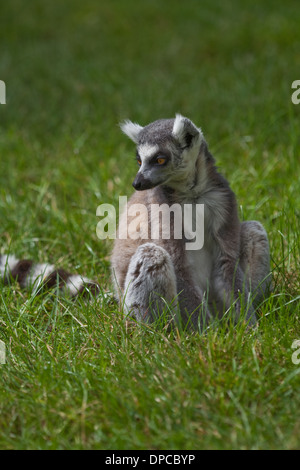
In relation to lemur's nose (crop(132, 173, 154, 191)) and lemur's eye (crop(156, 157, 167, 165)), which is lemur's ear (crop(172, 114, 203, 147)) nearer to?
lemur's eye (crop(156, 157, 167, 165))

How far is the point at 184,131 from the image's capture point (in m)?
3.54

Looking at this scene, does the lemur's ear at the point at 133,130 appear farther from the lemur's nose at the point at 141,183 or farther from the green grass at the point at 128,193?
the green grass at the point at 128,193

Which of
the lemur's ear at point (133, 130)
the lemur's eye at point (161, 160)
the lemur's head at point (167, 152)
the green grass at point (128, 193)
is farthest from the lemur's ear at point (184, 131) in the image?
the green grass at point (128, 193)

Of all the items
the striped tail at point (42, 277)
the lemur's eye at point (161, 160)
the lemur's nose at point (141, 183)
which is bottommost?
the striped tail at point (42, 277)

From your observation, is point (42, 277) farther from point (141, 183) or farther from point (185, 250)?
point (141, 183)

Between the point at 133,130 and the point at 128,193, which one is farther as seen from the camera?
the point at 128,193

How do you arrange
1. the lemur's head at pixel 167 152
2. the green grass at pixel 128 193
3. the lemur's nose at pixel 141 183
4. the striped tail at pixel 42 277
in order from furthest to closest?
1. the striped tail at pixel 42 277
2. the lemur's head at pixel 167 152
3. the lemur's nose at pixel 141 183
4. the green grass at pixel 128 193

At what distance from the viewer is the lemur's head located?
3.45 meters

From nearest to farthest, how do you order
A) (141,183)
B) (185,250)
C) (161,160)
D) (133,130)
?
(141,183), (161,160), (185,250), (133,130)

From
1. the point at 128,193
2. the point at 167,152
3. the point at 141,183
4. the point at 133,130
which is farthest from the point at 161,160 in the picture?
the point at 128,193

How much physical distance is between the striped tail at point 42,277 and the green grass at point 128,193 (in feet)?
0.37

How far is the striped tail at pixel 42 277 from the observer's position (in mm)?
4008

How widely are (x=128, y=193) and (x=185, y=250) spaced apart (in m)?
1.77

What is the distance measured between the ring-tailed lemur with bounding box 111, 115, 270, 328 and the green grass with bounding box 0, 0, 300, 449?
0.17 meters
